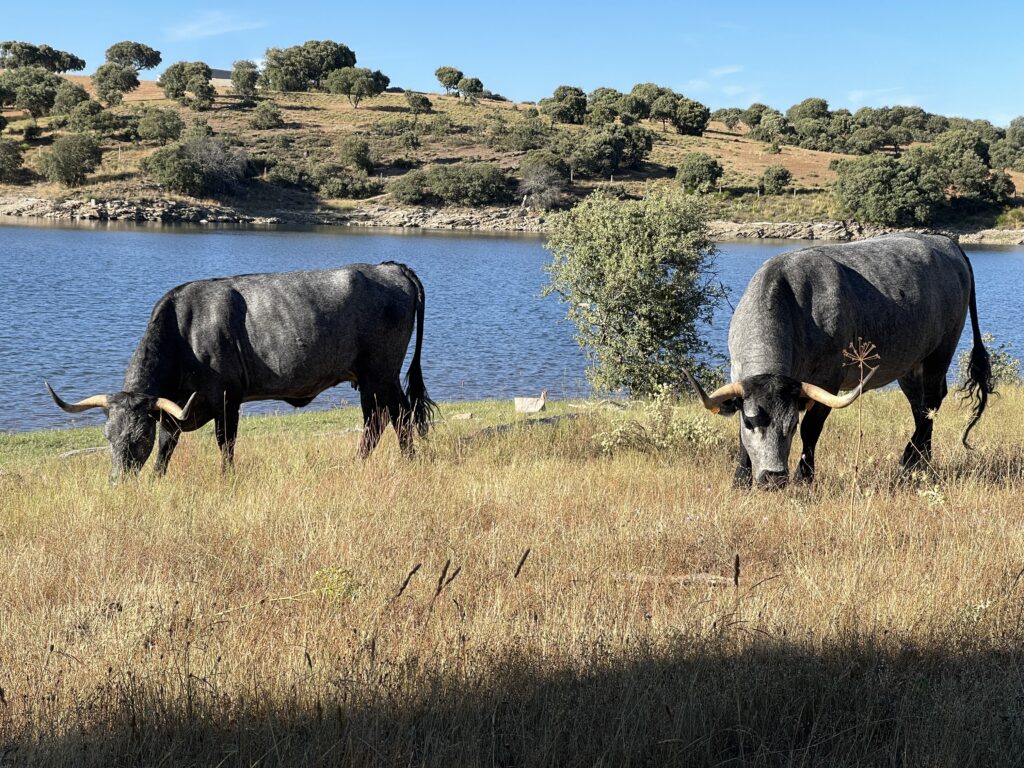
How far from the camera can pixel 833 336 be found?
8.50 m

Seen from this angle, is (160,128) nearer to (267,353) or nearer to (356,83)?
(356,83)

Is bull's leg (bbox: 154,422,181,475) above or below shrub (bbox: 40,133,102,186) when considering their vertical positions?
below

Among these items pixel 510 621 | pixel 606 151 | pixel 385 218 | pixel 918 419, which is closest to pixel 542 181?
pixel 606 151

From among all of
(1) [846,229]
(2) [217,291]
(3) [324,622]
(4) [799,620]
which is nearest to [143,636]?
(3) [324,622]

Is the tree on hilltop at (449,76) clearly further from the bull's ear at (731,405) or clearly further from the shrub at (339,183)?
the bull's ear at (731,405)

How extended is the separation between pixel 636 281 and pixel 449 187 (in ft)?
267

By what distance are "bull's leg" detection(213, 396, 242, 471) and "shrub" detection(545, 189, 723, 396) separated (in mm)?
7508

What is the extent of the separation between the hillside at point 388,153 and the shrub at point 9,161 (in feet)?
4.58


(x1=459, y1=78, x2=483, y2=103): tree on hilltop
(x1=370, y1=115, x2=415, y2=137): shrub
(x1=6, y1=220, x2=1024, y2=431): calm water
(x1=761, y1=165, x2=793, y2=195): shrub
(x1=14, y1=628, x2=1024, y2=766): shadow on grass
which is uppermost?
(x1=459, y1=78, x2=483, y2=103): tree on hilltop

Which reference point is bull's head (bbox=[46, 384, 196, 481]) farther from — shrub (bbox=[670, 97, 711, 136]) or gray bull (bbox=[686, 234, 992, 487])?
shrub (bbox=[670, 97, 711, 136])

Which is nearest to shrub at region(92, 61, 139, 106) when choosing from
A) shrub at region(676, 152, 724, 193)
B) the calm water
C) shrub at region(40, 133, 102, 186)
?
shrub at region(40, 133, 102, 186)

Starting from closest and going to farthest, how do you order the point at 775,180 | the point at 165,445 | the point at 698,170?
the point at 165,445
the point at 698,170
the point at 775,180

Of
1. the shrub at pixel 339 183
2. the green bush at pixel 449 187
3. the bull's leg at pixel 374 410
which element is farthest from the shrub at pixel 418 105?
the bull's leg at pixel 374 410

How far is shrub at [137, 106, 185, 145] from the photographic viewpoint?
98188 mm
